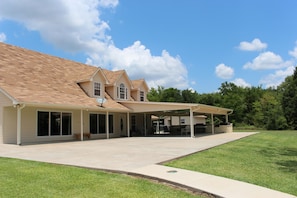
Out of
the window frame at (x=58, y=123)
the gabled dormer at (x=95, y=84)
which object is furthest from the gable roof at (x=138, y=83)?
the window frame at (x=58, y=123)

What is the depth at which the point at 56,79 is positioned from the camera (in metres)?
21.5

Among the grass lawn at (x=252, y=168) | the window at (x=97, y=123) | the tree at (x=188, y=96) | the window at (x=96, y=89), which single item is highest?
the tree at (x=188, y=96)

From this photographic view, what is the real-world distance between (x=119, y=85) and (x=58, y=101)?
9505 mm

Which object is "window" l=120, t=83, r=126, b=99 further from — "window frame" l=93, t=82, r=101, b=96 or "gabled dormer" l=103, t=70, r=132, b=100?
"window frame" l=93, t=82, r=101, b=96

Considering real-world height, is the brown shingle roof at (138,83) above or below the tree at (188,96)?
below

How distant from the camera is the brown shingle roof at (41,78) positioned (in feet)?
55.6

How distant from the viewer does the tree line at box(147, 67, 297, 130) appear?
127 ft

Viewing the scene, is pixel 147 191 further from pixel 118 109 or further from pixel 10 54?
pixel 10 54

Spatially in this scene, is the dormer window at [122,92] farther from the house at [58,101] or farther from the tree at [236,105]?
the tree at [236,105]

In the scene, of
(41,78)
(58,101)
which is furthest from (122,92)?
(58,101)

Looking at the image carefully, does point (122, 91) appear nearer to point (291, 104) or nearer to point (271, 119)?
point (271, 119)

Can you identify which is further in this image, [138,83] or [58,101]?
[138,83]

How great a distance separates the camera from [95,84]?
23516mm

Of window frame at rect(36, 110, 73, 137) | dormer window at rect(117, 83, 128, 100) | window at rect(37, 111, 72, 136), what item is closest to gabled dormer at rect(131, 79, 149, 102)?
dormer window at rect(117, 83, 128, 100)
